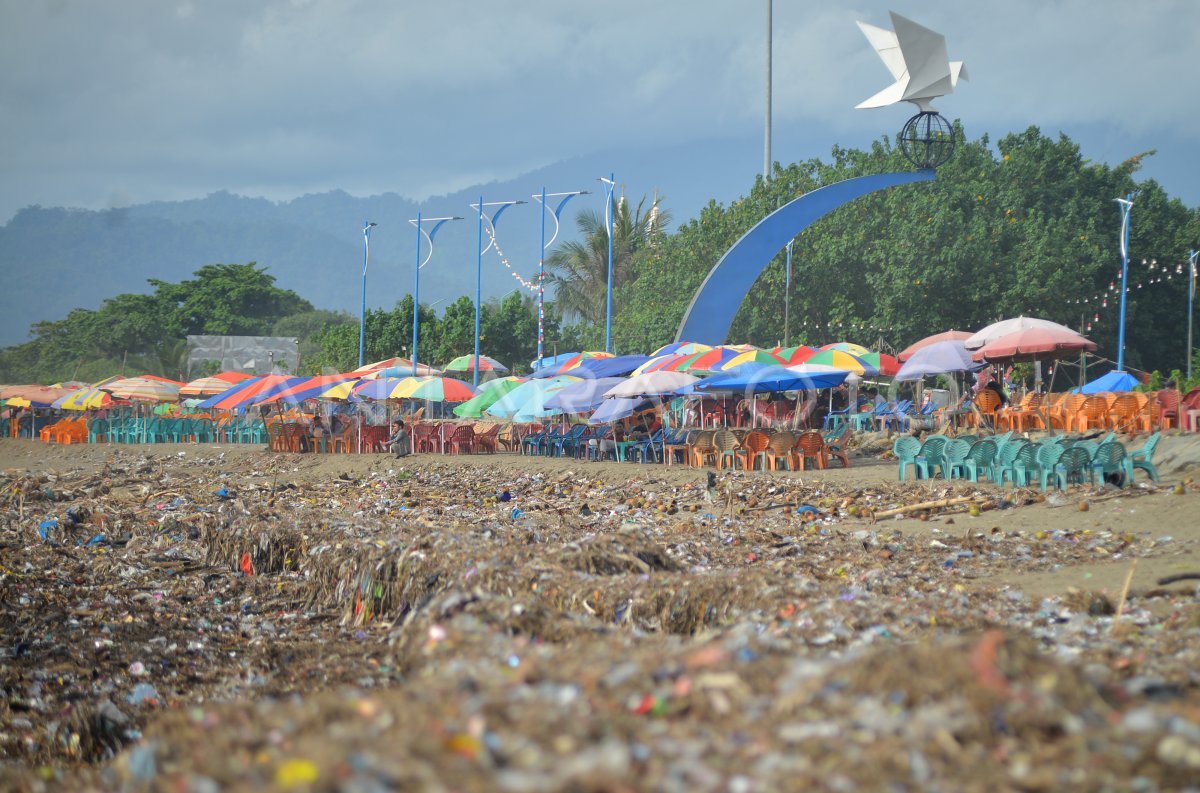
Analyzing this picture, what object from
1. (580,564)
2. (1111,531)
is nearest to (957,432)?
(1111,531)

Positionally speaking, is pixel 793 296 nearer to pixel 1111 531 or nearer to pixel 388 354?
pixel 388 354

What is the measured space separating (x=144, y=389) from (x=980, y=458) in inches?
1103

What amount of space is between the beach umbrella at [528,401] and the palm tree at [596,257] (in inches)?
1107

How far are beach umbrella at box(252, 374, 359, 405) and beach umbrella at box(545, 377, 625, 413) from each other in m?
7.51

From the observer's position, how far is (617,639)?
5227mm

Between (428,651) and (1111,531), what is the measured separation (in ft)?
23.4

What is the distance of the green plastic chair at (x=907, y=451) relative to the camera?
14.4 m

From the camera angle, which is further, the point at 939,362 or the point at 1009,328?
the point at 939,362

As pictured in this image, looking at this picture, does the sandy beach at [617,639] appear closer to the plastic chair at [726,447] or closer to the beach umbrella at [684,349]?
the plastic chair at [726,447]

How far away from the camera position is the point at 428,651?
5004 millimetres

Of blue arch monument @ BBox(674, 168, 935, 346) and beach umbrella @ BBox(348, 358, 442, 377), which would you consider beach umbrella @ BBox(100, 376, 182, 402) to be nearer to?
beach umbrella @ BBox(348, 358, 442, 377)

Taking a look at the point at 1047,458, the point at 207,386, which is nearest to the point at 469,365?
the point at 207,386

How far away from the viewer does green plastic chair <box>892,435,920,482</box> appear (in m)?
14.4

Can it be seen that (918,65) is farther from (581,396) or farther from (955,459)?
(955,459)
